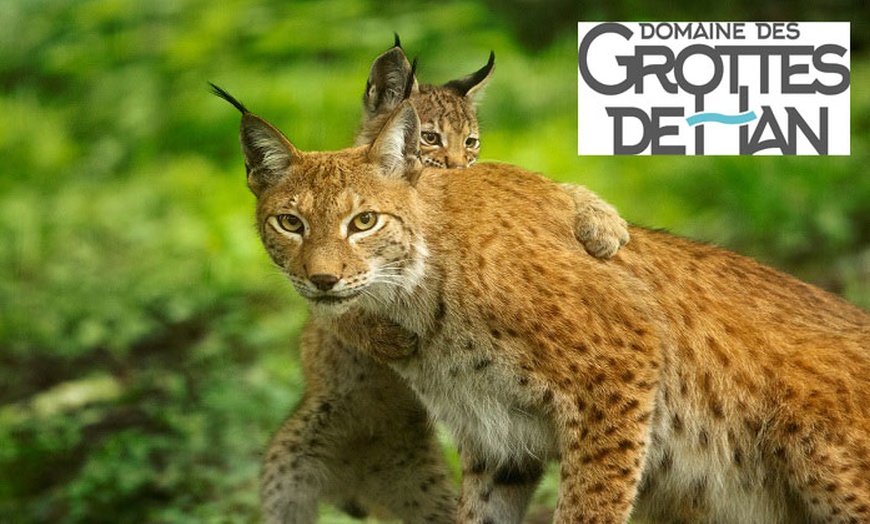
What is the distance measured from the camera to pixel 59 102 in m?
11.3

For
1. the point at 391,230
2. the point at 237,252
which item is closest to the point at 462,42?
the point at 237,252

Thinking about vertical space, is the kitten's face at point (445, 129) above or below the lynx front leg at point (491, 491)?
above

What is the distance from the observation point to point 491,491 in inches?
207

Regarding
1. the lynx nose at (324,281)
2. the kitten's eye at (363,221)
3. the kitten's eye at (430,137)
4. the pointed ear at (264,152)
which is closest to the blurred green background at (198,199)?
the kitten's eye at (430,137)

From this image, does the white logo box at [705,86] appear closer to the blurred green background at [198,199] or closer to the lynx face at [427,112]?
the blurred green background at [198,199]

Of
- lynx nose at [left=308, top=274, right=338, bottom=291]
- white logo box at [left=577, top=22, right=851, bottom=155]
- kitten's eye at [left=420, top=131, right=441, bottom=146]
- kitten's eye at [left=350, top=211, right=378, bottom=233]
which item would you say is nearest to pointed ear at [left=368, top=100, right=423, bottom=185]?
kitten's eye at [left=350, top=211, right=378, bottom=233]

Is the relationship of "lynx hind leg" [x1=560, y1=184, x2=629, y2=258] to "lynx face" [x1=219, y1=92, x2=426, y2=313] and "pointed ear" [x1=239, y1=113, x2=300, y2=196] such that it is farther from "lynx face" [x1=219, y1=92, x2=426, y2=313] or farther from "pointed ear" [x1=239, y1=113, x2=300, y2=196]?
"pointed ear" [x1=239, y1=113, x2=300, y2=196]

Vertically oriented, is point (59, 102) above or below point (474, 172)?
above

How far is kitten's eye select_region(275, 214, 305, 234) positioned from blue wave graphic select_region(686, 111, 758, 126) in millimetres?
3808

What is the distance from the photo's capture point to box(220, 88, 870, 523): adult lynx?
4.81m

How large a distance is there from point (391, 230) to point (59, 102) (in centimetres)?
719

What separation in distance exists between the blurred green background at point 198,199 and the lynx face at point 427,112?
3.85ft

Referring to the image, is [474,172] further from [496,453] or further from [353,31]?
[353,31]

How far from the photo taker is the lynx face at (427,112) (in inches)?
231
